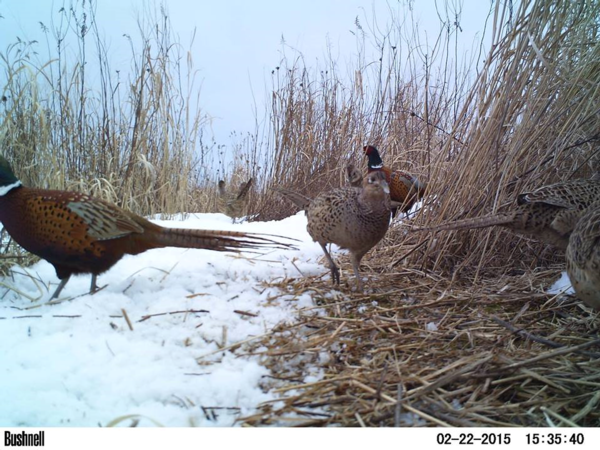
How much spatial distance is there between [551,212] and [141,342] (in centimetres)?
215

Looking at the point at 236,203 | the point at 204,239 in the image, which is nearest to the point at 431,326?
the point at 204,239

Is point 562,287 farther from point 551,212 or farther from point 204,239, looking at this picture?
point 204,239

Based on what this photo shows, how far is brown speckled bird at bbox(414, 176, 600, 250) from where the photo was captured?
2.07 meters

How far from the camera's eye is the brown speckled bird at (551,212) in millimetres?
2066

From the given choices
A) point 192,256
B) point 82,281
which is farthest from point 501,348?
point 82,281

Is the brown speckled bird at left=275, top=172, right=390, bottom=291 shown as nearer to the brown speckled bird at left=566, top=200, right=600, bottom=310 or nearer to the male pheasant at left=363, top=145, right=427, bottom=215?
the brown speckled bird at left=566, top=200, right=600, bottom=310

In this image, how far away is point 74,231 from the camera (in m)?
2.03

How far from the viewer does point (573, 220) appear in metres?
2.07

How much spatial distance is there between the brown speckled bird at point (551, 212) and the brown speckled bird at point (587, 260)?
0.42 meters

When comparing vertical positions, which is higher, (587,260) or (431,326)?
(587,260)

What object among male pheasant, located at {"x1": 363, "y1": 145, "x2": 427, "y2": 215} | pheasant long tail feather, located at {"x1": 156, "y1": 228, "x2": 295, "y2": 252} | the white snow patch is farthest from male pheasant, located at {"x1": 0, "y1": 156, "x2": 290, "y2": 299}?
male pheasant, located at {"x1": 363, "y1": 145, "x2": 427, "y2": 215}

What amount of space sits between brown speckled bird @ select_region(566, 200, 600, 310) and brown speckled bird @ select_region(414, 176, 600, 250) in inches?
16.7

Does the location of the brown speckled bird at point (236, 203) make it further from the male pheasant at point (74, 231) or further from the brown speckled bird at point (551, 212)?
the brown speckled bird at point (551, 212)

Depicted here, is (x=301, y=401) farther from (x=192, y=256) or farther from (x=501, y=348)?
(x=192, y=256)
